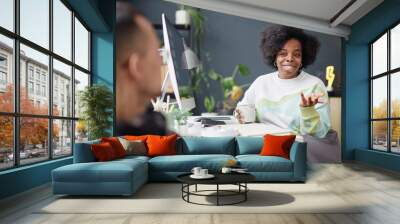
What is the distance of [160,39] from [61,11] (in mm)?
2560

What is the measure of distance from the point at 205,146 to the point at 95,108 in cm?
237

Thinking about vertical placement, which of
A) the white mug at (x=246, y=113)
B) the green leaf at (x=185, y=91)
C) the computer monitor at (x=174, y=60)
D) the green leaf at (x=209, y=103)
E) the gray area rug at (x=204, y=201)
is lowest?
the gray area rug at (x=204, y=201)

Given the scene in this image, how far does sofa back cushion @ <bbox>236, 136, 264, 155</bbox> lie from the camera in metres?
6.98

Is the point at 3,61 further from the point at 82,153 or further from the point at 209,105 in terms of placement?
the point at 209,105

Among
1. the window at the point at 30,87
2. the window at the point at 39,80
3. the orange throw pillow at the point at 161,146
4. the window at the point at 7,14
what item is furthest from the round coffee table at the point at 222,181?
the window at the point at 7,14

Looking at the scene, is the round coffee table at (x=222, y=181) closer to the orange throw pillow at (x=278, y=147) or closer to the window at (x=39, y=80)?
the orange throw pillow at (x=278, y=147)

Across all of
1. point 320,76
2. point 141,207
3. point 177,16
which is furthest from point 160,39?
point 141,207

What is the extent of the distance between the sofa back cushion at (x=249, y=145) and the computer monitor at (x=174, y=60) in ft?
7.22

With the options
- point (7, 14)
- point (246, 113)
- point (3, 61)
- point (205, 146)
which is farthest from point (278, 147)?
point (7, 14)

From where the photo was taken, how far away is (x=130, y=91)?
904cm

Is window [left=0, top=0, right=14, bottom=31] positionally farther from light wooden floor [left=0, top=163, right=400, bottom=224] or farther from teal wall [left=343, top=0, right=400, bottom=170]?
teal wall [left=343, top=0, right=400, bottom=170]

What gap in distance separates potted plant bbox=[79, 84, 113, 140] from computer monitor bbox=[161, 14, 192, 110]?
4.95 feet

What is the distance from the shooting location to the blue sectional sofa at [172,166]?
4.97 metres

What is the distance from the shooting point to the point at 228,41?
9117 mm
